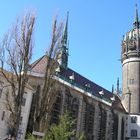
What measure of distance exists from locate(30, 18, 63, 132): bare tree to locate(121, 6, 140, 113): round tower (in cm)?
4397

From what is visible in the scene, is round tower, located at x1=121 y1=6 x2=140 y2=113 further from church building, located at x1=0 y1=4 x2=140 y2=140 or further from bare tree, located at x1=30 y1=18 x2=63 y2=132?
bare tree, located at x1=30 y1=18 x2=63 y2=132

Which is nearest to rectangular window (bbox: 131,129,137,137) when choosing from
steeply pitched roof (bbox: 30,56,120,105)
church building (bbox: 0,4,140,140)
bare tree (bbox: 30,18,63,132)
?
church building (bbox: 0,4,140,140)

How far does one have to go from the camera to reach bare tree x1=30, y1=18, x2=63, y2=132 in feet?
66.2

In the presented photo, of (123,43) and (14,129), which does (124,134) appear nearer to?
(123,43)

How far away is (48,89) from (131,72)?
45548 mm

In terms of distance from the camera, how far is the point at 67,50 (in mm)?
58250

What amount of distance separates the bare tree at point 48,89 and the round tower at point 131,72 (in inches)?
1731

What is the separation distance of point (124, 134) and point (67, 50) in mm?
19983

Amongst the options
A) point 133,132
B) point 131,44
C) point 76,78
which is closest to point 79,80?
point 76,78

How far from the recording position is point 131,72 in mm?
64062

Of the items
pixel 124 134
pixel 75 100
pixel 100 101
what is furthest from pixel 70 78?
pixel 124 134

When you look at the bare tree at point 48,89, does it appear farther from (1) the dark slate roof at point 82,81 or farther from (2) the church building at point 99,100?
(1) the dark slate roof at point 82,81

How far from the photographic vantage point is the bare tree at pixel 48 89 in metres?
20.2

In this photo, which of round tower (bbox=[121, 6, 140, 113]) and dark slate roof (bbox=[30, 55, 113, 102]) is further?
round tower (bbox=[121, 6, 140, 113])
